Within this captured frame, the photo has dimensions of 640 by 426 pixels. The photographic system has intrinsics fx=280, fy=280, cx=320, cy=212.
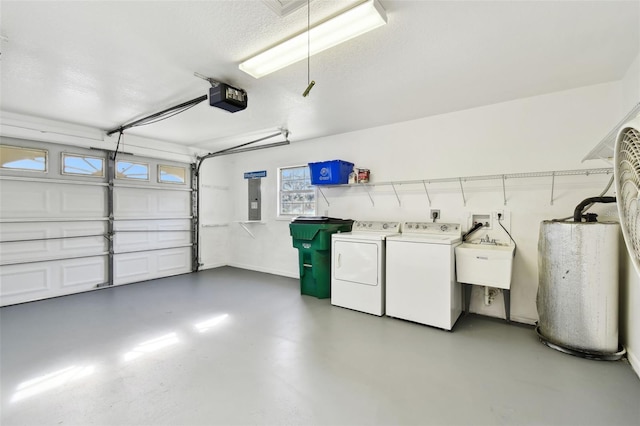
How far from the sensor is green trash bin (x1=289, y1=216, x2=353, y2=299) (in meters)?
3.99

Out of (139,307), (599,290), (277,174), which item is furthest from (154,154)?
(599,290)

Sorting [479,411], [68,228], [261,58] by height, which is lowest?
[479,411]

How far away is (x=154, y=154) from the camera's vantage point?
5090 mm

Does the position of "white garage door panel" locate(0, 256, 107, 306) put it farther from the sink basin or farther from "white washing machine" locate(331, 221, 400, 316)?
the sink basin

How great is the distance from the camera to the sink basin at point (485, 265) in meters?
2.72

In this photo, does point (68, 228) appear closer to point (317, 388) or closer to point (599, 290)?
point (317, 388)

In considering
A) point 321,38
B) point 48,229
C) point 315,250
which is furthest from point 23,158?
point 321,38

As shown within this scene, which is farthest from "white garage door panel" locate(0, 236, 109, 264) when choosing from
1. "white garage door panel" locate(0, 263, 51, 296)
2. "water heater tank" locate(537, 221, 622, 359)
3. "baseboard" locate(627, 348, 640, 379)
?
"baseboard" locate(627, 348, 640, 379)

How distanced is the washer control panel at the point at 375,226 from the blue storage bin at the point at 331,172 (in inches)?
27.5

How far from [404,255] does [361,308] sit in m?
0.89

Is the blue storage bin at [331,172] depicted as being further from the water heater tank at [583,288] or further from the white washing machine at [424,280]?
the water heater tank at [583,288]

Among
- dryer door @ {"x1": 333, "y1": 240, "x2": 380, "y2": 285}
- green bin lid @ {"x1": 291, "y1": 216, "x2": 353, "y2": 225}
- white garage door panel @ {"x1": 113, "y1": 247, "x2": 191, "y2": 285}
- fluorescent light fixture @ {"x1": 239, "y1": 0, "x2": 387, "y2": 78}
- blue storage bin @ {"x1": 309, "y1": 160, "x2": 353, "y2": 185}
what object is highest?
fluorescent light fixture @ {"x1": 239, "y1": 0, "x2": 387, "y2": 78}

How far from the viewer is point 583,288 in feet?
7.83

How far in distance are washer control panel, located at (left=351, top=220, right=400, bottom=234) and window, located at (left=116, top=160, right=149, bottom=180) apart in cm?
391
